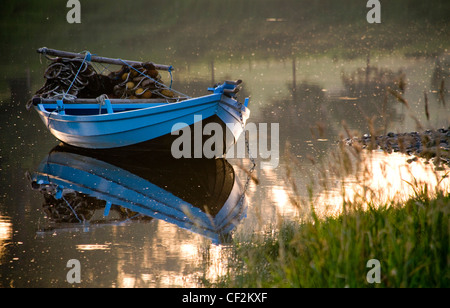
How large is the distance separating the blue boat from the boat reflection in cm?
50

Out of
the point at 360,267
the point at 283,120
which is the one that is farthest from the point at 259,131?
the point at 360,267

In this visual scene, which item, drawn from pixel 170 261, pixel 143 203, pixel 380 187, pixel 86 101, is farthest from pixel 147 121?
pixel 380 187

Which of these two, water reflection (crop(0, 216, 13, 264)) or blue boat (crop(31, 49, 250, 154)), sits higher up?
blue boat (crop(31, 49, 250, 154))

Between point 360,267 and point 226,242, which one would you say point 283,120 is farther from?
point 360,267

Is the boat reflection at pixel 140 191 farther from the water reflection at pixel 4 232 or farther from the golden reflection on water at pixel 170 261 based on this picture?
the water reflection at pixel 4 232

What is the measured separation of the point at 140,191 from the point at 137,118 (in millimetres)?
3187

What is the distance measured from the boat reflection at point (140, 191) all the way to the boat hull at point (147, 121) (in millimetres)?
442

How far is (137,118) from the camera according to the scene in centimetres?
1427

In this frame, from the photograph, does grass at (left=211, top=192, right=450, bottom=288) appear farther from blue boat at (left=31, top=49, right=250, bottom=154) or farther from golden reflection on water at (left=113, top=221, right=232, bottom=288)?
blue boat at (left=31, top=49, right=250, bottom=154)

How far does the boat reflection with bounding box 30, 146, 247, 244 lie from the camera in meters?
9.57

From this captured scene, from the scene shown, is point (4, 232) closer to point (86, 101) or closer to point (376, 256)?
point (376, 256)

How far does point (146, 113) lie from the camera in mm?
14102

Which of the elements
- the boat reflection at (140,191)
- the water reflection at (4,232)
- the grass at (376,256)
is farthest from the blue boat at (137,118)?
the grass at (376,256)

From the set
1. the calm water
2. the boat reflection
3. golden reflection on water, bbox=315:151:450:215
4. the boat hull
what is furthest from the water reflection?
the boat hull
